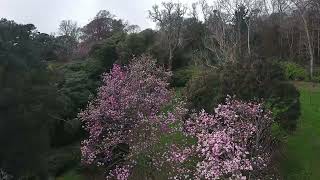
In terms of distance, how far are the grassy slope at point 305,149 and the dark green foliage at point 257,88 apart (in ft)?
4.90

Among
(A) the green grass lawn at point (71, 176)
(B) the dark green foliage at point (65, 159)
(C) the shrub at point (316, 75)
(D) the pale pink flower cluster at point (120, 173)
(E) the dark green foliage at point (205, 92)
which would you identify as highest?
(E) the dark green foliage at point (205, 92)

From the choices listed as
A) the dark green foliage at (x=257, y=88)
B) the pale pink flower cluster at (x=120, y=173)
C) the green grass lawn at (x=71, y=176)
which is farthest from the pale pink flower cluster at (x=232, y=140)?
the green grass lawn at (x=71, y=176)

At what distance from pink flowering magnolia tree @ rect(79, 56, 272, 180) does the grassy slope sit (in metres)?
2.96

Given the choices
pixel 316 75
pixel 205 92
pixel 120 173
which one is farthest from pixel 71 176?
pixel 316 75

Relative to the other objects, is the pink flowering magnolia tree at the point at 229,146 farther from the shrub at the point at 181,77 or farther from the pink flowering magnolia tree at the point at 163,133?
the shrub at the point at 181,77

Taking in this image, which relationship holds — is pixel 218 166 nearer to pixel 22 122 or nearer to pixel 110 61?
pixel 22 122

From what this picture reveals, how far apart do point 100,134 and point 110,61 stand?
11.7 m

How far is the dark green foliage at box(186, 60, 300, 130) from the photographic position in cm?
1917

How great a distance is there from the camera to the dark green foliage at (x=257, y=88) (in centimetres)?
1917

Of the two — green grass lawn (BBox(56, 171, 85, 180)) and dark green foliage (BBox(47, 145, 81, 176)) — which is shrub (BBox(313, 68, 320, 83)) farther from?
green grass lawn (BBox(56, 171, 85, 180))

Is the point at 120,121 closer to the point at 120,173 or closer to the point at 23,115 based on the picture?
the point at 120,173

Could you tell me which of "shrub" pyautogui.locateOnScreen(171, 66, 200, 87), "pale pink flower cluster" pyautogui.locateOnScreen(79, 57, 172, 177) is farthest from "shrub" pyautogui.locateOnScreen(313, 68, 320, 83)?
"pale pink flower cluster" pyautogui.locateOnScreen(79, 57, 172, 177)

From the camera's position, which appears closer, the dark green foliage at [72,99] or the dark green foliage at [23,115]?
the dark green foliage at [23,115]

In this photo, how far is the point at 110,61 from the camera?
32344mm
